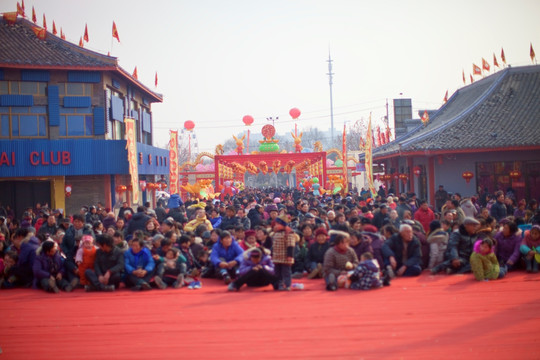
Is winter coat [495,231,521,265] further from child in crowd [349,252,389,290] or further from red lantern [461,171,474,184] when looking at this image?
red lantern [461,171,474,184]

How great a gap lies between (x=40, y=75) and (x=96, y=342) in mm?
17768

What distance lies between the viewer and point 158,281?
1021 cm

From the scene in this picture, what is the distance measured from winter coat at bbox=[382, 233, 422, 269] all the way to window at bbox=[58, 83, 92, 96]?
16179 millimetres

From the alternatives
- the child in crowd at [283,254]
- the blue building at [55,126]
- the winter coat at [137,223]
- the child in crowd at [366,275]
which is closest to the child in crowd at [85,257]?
the winter coat at [137,223]

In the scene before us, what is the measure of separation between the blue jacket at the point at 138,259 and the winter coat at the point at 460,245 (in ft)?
17.4

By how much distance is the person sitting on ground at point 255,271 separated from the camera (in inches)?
387

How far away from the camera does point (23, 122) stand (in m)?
22.6

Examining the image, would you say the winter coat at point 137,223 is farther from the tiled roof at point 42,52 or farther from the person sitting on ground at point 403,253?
the tiled roof at point 42,52

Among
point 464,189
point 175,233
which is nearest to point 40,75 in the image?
point 175,233

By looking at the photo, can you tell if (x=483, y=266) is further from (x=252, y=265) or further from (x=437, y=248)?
(x=252, y=265)

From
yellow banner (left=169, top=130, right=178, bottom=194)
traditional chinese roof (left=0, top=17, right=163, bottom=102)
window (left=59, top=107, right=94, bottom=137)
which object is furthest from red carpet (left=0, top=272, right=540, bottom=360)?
traditional chinese roof (left=0, top=17, right=163, bottom=102)

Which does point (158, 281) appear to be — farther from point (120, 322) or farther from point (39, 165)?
point (39, 165)

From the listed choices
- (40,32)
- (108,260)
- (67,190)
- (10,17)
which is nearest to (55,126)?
(67,190)

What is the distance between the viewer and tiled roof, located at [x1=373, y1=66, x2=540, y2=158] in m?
21.9
